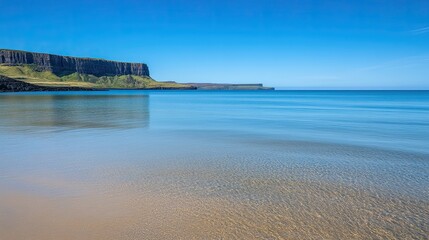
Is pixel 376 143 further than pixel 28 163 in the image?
Yes

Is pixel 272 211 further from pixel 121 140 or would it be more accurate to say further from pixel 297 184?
pixel 121 140

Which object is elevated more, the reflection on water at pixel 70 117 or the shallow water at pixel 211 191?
the shallow water at pixel 211 191

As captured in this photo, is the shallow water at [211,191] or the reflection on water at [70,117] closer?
the shallow water at [211,191]

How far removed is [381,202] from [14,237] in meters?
7.56

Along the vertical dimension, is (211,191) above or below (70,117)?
above

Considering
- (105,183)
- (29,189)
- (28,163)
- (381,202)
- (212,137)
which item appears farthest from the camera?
(212,137)

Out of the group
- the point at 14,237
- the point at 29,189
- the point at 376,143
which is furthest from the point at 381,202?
the point at 376,143

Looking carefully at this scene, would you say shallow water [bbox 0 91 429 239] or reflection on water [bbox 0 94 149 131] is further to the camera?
reflection on water [bbox 0 94 149 131]

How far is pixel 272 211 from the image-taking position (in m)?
6.90

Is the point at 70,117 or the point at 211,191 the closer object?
the point at 211,191

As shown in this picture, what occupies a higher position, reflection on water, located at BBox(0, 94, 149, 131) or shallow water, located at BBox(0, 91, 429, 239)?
shallow water, located at BBox(0, 91, 429, 239)

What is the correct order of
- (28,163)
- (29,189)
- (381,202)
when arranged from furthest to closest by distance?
1. (28,163)
2. (29,189)
3. (381,202)

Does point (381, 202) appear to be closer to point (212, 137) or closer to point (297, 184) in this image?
point (297, 184)

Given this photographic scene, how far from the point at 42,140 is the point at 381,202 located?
49.3 feet
